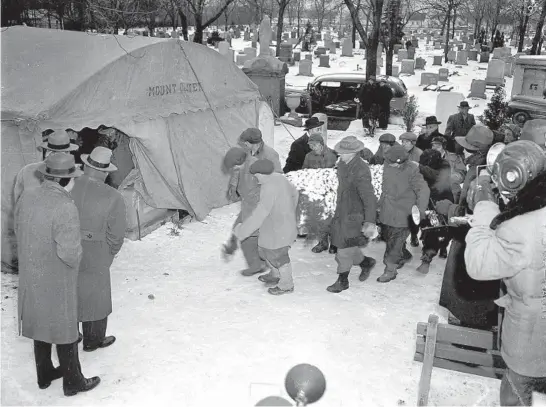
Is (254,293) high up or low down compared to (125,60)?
down

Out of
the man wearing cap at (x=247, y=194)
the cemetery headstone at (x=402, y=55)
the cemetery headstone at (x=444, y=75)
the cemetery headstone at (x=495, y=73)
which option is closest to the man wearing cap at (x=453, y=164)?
the man wearing cap at (x=247, y=194)

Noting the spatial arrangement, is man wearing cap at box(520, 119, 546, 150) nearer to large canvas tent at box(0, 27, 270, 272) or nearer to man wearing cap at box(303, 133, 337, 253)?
man wearing cap at box(303, 133, 337, 253)

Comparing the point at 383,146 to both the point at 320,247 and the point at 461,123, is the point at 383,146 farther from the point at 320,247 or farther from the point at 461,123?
the point at 461,123

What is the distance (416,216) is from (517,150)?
10.0ft

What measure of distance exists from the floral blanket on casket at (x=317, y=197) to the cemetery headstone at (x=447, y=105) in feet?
23.7

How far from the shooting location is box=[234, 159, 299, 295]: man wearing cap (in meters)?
5.17

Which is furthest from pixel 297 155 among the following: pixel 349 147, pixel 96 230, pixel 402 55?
pixel 402 55

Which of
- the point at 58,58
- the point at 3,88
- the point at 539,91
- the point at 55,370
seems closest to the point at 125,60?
the point at 58,58

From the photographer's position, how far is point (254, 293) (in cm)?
568

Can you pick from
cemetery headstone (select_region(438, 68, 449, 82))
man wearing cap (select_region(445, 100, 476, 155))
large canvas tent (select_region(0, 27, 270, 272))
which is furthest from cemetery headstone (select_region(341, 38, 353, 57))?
large canvas tent (select_region(0, 27, 270, 272))

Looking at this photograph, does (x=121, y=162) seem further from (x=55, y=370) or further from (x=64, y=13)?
(x=64, y=13)

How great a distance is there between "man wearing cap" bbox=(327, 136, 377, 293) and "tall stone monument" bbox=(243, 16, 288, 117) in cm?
956

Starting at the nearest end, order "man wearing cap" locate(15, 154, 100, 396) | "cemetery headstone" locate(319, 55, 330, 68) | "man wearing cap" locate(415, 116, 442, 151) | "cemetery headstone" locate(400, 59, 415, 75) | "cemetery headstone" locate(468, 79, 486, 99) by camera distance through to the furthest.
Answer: "man wearing cap" locate(15, 154, 100, 396) < "man wearing cap" locate(415, 116, 442, 151) < "cemetery headstone" locate(468, 79, 486, 99) < "cemetery headstone" locate(400, 59, 415, 75) < "cemetery headstone" locate(319, 55, 330, 68)

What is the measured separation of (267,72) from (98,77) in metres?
8.73
